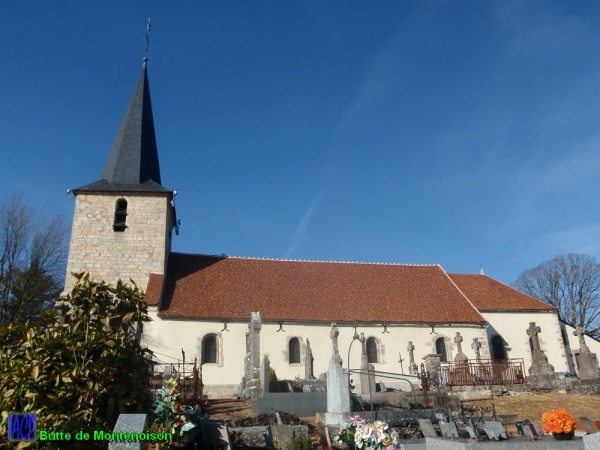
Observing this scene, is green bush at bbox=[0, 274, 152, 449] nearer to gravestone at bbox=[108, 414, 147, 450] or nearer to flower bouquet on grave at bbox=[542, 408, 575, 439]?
gravestone at bbox=[108, 414, 147, 450]

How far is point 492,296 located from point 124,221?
748 inches

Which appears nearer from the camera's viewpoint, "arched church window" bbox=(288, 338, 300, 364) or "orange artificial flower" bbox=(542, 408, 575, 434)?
"orange artificial flower" bbox=(542, 408, 575, 434)

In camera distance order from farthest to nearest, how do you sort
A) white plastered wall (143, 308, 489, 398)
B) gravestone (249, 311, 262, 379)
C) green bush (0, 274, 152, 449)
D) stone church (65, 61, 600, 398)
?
1. stone church (65, 61, 600, 398)
2. white plastered wall (143, 308, 489, 398)
3. gravestone (249, 311, 262, 379)
4. green bush (0, 274, 152, 449)

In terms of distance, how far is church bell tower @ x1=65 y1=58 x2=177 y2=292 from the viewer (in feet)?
73.1

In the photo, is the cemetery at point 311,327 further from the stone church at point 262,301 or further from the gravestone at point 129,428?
the gravestone at point 129,428

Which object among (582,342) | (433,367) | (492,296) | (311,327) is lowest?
(433,367)

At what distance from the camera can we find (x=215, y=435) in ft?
26.0

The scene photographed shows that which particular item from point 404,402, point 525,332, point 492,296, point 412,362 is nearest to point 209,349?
point 412,362

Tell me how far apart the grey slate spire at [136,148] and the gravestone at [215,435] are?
18159 millimetres

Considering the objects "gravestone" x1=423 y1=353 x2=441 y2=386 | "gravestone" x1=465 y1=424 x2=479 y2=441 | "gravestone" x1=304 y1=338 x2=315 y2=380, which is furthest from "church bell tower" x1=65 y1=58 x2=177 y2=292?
"gravestone" x1=465 y1=424 x2=479 y2=441

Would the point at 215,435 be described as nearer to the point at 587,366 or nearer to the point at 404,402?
the point at 404,402

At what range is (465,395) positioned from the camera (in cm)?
1669

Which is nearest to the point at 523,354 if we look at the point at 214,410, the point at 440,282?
the point at 440,282

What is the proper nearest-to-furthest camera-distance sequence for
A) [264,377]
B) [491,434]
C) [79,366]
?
1. [79,366]
2. [491,434]
3. [264,377]
